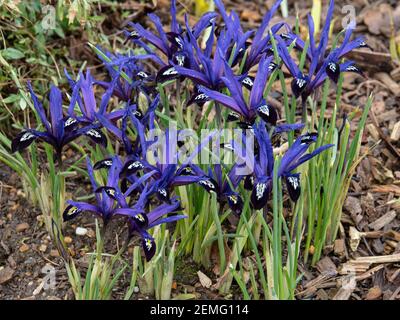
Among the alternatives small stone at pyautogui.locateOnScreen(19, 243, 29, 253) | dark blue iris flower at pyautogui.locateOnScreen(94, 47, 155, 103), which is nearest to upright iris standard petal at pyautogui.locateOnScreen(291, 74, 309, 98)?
dark blue iris flower at pyautogui.locateOnScreen(94, 47, 155, 103)

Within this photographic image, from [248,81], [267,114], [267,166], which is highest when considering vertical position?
[248,81]

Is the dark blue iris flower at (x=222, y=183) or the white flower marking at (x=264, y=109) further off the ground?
the white flower marking at (x=264, y=109)

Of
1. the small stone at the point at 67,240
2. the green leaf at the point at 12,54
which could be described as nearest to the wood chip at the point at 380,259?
the small stone at the point at 67,240

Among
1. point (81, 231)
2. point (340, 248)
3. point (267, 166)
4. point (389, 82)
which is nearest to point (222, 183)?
point (267, 166)

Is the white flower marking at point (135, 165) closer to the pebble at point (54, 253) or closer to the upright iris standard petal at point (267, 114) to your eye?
the upright iris standard petal at point (267, 114)

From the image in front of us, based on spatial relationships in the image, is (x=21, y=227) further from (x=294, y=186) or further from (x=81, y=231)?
(x=294, y=186)

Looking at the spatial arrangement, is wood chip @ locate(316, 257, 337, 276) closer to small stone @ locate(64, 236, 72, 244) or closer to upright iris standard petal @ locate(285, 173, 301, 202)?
upright iris standard petal @ locate(285, 173, 301, 202)
